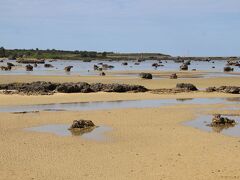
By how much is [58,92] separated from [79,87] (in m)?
1.42

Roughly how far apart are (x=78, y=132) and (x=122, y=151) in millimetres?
3424

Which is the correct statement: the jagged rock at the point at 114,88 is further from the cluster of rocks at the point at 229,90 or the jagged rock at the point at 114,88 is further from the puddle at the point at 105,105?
the cluster of rocks at the point at 229,90

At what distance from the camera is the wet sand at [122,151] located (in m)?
11.0

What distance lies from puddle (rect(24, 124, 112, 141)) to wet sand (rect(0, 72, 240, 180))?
325mm

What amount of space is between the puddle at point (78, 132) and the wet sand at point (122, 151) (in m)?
0.32

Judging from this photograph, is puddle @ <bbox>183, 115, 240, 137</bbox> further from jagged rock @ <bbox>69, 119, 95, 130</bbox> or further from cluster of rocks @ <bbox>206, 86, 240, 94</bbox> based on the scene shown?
cluster of rocks @ <bbox>206, 86, 240, 94</bbox>

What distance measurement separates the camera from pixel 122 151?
43.5ft

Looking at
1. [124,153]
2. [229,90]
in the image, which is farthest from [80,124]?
[229,90]

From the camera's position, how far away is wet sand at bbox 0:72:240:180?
10992mm

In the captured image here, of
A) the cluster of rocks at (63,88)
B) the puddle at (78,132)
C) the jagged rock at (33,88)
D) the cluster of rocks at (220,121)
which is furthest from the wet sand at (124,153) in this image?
the cluster of rocks at (63,88)

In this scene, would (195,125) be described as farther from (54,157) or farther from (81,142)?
(54,157)

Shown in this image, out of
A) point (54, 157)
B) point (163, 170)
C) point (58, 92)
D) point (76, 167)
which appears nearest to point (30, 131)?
point (54, 157)

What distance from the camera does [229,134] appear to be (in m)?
16.1

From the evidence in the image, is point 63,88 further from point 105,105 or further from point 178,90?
point 178,90
